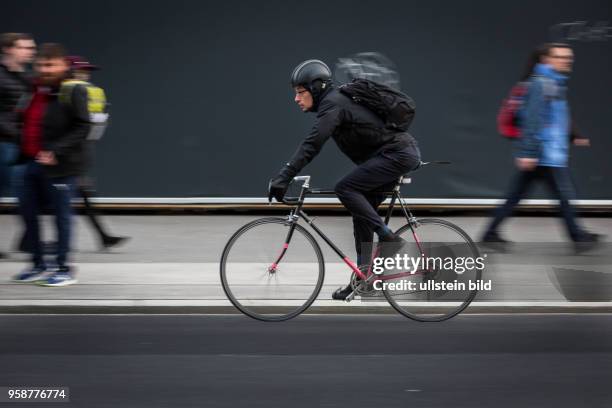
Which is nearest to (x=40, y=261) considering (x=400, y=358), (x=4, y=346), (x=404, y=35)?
(x=4, y=346)

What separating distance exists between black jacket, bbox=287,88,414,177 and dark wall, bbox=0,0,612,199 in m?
4.70

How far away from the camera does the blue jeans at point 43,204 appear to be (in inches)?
327

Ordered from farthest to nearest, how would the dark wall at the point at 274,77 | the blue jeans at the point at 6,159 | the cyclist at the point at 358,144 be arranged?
the dark wall at the point at 274,77, the blue jeans at the point at 6,159, the cyclist at the point at 358,144

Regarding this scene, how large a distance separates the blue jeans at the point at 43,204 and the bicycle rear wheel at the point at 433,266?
2.46 metres

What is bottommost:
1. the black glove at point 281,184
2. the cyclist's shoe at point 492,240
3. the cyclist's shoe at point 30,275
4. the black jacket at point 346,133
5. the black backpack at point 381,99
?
the cyclist's shoe at point 492,240

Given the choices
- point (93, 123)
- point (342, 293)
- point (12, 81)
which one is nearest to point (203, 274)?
point (93, 123)

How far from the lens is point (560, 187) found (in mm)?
9445

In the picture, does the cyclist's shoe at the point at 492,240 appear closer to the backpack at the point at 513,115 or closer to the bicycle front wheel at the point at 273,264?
the backpack at the point at 513,115

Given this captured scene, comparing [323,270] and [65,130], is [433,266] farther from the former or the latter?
[65,130]

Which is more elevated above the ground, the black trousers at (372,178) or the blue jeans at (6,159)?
the black trousers at (372,178)

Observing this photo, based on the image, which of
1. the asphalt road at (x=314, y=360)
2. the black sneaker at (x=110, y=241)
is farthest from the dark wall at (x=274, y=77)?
the asphalt road at (x=314, y=360)

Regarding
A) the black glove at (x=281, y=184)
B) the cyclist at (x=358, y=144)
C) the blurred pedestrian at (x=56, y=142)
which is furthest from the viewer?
the blurred pedestrian at (x=56, y=142)

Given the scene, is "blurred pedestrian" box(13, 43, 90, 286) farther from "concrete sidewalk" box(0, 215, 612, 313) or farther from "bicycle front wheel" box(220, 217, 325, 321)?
"bicycle front wheel" box(220, 217, 325, 321)

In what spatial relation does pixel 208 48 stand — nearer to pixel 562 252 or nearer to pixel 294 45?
pixel 294 45
